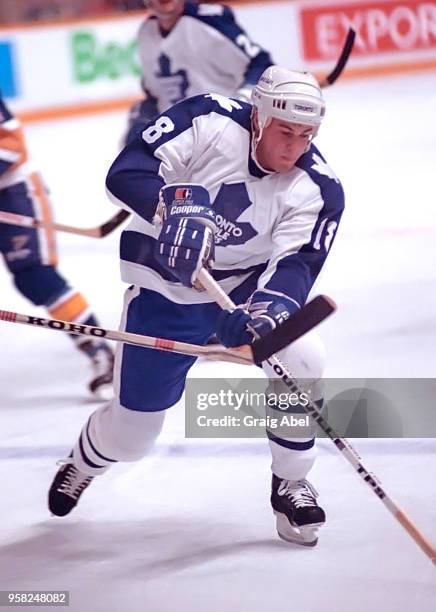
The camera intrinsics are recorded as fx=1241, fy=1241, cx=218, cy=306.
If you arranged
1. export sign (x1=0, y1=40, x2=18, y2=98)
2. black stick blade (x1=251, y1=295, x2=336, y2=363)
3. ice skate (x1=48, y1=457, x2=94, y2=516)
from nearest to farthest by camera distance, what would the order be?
1. black stick blade (x1=251, y1=295, x2=336, y2=363)
2. ice skate (x1=48, y1=457, x2=94, y2=516)
3. export sign (x1=0, y1=40, x2=18, y2=98)

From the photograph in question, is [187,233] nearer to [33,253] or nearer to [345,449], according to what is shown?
[345,449]

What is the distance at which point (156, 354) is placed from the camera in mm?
2531

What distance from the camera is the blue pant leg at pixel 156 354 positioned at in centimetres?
255

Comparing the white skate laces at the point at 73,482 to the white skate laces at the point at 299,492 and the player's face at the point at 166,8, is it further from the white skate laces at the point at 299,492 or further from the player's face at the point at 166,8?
the player's face at the point at 166,8

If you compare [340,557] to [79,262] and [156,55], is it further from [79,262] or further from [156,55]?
[79,262]

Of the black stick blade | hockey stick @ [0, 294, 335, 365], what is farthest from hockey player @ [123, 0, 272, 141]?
the black stick blade

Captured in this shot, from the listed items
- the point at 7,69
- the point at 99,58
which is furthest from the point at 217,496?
the point at 99,58

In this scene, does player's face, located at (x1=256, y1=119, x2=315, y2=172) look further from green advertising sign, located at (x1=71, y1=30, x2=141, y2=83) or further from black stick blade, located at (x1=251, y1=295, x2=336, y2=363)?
green advertising sign, located at (x1=71, y1=30, x2=141, y2=83)

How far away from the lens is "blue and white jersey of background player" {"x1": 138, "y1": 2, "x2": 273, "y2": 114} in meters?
4.29

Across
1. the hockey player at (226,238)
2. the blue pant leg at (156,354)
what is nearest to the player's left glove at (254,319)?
the hockey player at (226,238)

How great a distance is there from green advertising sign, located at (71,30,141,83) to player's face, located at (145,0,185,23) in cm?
430

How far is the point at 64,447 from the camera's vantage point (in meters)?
3.22

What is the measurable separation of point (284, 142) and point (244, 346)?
427mm

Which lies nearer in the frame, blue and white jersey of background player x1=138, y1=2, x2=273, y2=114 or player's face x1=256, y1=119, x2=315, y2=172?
player's face x1=256, y1=119, x2=315, y2=172
